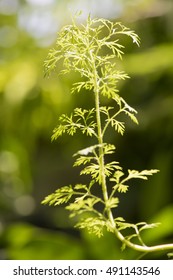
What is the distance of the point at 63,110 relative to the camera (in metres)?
1.26

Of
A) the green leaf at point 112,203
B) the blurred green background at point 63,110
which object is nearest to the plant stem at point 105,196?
the green leaf at point 112,203

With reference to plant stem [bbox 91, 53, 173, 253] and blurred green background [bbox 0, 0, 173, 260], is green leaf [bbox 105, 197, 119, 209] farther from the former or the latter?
blurred green background [bbox 0, 0, 173, 260]

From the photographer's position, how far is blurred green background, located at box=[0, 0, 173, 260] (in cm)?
111

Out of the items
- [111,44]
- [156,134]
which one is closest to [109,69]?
[111,44]

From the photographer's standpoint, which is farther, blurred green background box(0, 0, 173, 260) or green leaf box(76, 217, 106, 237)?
blurred green background box(0, 0, 173, 260)

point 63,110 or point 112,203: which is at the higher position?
point 63,110

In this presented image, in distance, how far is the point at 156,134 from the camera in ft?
4.49

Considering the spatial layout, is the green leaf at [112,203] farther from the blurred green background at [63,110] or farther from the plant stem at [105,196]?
the blurred green background at [63,110]

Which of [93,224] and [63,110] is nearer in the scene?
[93,224]

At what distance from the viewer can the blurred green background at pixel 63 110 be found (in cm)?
111

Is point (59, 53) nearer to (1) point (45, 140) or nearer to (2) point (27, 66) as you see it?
(2) point (27, 66)

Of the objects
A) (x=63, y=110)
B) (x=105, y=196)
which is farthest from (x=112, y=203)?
(x=63, y=110)

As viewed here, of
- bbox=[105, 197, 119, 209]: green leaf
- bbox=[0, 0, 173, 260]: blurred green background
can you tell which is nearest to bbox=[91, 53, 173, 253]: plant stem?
bbox=[105, 197, 119, 209]: green leaf

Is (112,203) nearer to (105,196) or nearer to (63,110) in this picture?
(105,196)
